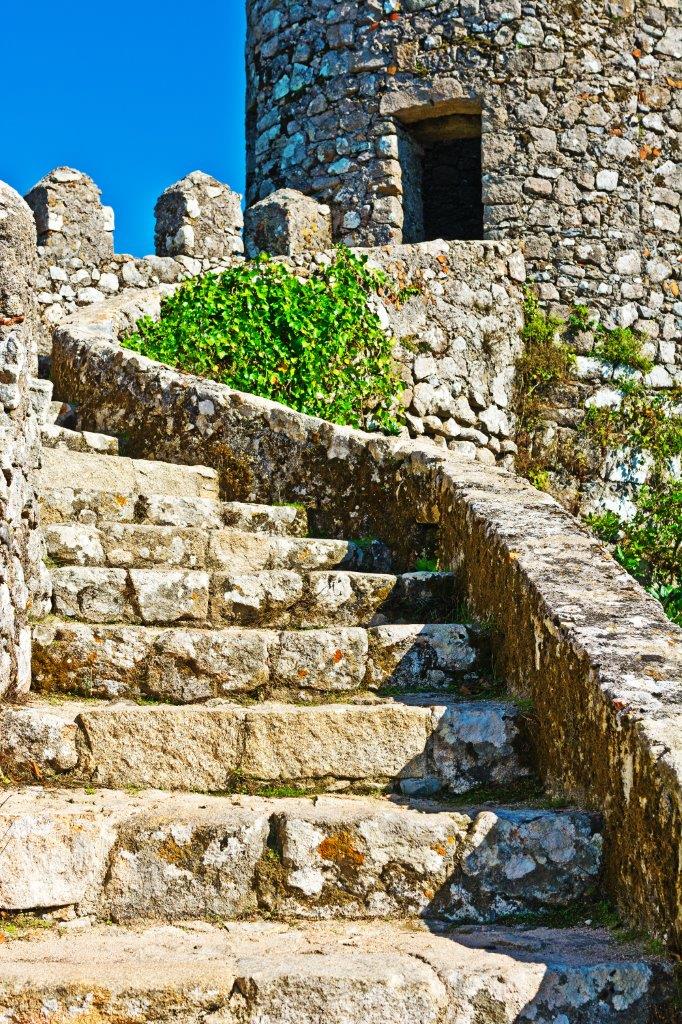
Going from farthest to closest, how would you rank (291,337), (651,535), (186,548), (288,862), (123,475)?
(651,535)
(291,337)
(123,475)
(186,548)
(288,862)

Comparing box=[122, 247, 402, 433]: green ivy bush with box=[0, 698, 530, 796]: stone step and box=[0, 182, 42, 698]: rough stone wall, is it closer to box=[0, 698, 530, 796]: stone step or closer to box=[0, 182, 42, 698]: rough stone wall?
box=[0, 182, 42, 698]: rough stone wall

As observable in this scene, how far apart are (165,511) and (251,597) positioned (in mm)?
821

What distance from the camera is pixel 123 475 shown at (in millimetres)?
4840

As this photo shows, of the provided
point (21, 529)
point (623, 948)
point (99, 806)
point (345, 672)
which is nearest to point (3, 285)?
Answer: point (21, 529)

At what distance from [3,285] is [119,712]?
3160 mm

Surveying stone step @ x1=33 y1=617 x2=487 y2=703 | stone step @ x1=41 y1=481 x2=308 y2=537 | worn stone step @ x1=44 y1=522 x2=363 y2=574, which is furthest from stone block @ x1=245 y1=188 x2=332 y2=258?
stone step @ x1=33 y1=617 x2=487 y2=703

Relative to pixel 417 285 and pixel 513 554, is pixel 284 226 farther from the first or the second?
pixel 513 554

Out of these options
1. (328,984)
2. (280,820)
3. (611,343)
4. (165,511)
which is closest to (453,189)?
(611,343)

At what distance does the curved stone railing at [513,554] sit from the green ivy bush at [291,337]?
360 mm

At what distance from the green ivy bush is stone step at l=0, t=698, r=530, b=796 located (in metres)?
3.48

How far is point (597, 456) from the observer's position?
27.9 ft

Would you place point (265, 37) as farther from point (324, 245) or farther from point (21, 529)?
point (21, 529)

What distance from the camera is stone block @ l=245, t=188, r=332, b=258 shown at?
26.6 feet

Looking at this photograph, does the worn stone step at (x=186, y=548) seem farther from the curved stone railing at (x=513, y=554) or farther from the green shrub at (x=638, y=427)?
the green shrub at (x=638, y=427)
